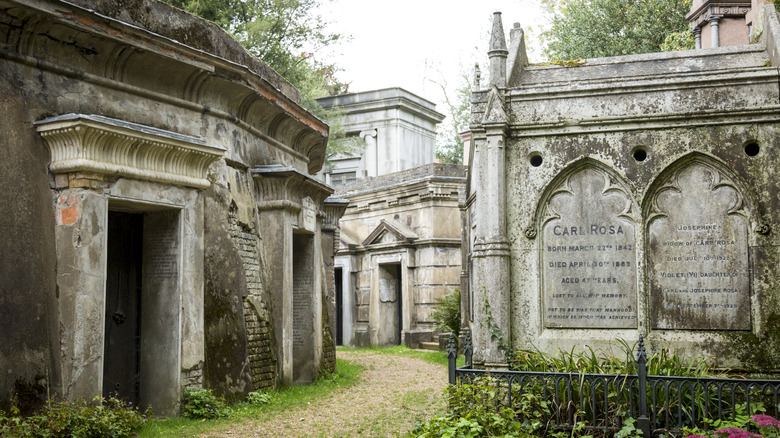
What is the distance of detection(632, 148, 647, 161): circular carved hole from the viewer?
7.36m

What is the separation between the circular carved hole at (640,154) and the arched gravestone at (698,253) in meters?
Result: 0.33

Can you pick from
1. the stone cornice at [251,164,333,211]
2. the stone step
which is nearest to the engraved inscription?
the stone cornice at [251,164,333,211]

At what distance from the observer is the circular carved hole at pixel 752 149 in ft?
23.3

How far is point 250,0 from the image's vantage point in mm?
18797

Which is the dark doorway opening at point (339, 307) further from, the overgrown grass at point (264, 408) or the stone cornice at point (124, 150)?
the stone cornice at point (124, 150)

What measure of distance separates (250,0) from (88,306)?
1309 centimetres

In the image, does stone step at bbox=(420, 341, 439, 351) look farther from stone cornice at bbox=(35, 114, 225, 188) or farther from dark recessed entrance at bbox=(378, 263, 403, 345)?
stone cornice at bbox=(35, 114, 225, 188)

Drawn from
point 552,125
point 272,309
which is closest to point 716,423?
point 552,125

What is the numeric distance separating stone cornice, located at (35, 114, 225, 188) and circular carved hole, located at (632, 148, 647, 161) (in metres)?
4.83

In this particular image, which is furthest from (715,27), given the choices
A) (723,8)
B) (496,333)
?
(496,333)

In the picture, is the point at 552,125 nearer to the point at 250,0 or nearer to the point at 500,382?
the point at 500,382

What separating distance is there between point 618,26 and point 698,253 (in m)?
14.5

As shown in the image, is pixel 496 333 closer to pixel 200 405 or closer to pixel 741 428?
pixel 741 428

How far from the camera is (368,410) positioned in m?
9.58
